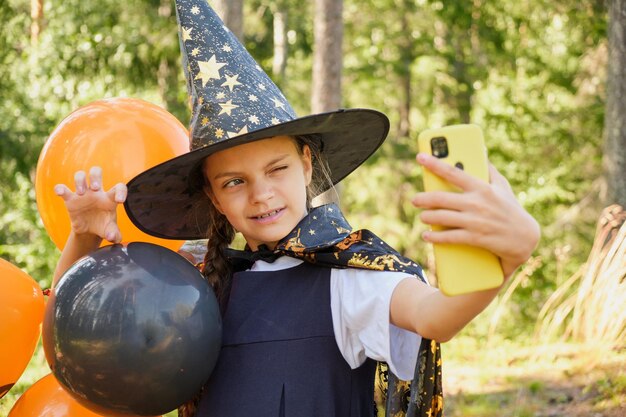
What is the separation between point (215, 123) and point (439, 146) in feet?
3.01

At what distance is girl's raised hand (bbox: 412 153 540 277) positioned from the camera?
1555mm

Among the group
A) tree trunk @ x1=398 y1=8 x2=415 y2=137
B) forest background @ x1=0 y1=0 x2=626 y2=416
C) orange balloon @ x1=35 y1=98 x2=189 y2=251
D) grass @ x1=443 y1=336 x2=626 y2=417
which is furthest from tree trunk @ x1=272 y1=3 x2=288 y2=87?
orange balloon @ x1=35 y1=98 x2=189 y2=251

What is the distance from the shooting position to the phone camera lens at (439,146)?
160 cm

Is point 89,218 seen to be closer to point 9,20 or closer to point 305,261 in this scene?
point 305,261

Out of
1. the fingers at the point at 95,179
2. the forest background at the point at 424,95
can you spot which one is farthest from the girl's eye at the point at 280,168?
the forest background at the point at 424,95

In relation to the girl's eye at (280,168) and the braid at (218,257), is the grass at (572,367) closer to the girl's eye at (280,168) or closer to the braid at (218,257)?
the braid at (218,257)

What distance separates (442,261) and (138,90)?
388 inches

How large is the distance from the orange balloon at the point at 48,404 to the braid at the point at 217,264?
36cm

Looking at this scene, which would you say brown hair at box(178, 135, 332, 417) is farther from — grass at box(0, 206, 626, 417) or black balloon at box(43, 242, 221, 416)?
grass at box(0, 206, 626, 417)

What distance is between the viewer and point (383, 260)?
2188 millimetres

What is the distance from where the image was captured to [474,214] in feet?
5.11

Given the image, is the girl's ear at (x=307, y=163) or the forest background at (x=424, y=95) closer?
the girl's ear at (x=307, y=163)

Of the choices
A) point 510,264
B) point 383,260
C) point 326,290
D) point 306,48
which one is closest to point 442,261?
point 510,264

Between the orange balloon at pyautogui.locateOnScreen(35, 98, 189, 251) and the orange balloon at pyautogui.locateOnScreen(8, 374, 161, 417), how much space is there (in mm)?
505
